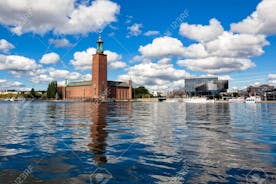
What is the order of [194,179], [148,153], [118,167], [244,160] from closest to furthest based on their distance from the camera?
[194,179] → [118,167] → [244,160] → [148,153]

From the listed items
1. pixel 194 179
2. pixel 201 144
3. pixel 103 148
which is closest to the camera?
pixel 194 179

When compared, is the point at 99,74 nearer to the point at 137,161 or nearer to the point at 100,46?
the point at 100,46

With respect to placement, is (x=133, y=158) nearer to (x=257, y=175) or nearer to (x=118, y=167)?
(x=118, y=167)

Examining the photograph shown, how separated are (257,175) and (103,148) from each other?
Answer: 21.8ft

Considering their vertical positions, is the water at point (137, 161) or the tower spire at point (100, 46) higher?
the tower spire at point (100, 46)

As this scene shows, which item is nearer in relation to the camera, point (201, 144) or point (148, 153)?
point (148, 153)

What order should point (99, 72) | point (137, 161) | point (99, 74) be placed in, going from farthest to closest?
point (99, 72) < point (99, 74) < point (137, 161)

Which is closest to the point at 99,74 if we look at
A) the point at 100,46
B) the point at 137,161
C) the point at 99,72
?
the point at 99,72

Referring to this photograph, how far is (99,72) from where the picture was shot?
630 feet

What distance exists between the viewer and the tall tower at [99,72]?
7525 inches

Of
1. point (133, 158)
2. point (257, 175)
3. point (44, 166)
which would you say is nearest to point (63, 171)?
point (44, 166)

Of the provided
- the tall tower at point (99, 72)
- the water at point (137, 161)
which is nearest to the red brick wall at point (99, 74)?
the tall tower at point (99, 72)

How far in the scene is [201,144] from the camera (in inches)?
530

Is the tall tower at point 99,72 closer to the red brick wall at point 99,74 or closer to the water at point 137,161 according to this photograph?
the red brick wall at point 99,74
